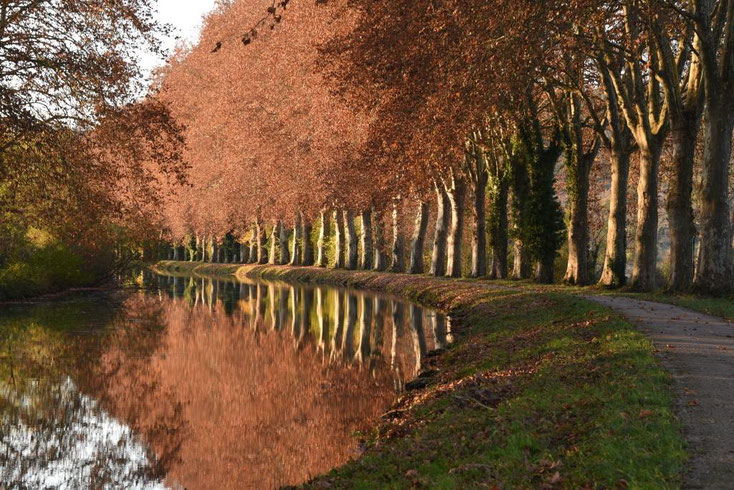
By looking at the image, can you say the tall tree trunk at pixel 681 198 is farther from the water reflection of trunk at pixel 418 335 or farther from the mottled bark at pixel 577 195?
the water reflection of trunk at pixel 418 335

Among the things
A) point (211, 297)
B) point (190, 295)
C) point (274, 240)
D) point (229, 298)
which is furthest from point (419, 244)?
point (274, 240)

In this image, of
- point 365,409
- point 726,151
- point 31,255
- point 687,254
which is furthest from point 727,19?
point 31,255

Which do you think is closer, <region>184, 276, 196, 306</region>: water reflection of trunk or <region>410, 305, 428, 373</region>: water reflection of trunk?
<region>410, 305, 428, 373</region>: water reflection of trunk

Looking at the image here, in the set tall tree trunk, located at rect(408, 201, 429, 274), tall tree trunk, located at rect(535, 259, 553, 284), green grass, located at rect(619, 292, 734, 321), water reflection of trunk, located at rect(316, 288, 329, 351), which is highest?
tall tree trunk, located at rect(408, 201, 429, 274)

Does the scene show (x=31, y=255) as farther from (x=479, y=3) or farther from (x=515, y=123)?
(x=479, y=3)

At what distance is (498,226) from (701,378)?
31.5 metres

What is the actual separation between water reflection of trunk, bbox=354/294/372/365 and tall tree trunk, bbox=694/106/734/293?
35.6ft

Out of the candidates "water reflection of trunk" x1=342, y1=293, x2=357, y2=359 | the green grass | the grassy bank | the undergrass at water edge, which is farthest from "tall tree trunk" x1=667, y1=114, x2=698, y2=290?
"water reflection of trunk" x1=342, y1=293, x2=357, y2=359

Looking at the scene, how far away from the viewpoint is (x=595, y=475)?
7.78 m

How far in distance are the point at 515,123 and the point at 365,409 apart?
865 inches

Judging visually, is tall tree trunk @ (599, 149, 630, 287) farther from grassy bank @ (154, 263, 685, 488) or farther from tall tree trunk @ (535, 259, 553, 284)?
grassy bank @ (154, 263, 685, 488)

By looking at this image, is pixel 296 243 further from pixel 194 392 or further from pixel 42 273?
pixel 194 392

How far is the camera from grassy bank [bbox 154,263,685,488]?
8.22 m

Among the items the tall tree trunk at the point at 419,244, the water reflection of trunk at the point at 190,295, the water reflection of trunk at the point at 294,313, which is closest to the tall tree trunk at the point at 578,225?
the water reflection of trunk at the point at 294,313
